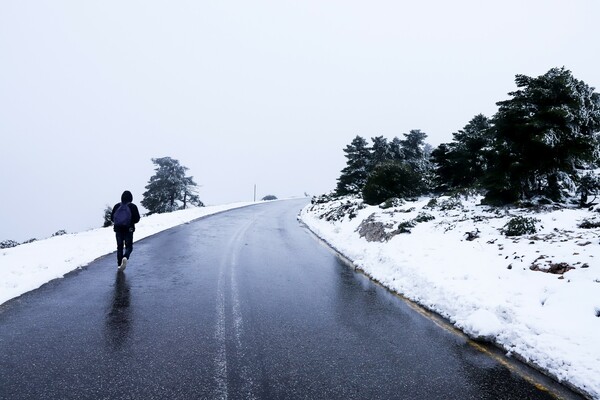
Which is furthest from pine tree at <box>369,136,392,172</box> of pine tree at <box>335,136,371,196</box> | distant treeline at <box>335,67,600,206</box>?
distant treeline at <box>335,67,600,206</box>

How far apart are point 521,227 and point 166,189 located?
134 feet

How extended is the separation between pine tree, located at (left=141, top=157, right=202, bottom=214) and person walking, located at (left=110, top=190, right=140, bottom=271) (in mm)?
35682

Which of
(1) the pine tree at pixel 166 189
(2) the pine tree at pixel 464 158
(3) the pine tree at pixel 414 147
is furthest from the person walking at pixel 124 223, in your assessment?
(1) the pine tree at pixel 166 189

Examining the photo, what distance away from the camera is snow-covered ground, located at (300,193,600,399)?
15.2 feet

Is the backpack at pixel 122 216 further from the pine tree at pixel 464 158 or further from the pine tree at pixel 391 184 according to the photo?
the pine tree at pixel 464 158

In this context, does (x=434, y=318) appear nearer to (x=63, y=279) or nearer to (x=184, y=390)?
(x=184, y=390)

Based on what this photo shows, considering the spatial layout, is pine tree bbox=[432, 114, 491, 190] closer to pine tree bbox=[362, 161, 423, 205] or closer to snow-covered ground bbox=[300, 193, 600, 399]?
pine tree bbox=[362, 161, 423, 205]

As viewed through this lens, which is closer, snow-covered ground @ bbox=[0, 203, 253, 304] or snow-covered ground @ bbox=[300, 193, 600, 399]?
snow-covered ground @ bbox=[300, 193, 600, 399]

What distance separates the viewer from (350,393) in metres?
3.75

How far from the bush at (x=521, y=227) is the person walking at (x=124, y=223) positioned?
964 centimetres

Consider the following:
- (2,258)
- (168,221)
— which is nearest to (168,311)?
(2,258)

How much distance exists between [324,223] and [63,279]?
1446 cm

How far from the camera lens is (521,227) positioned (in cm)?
950

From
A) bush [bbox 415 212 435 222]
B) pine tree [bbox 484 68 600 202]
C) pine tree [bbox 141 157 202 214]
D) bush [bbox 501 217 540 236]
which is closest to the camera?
bush [bbox 501 217 540 236]
